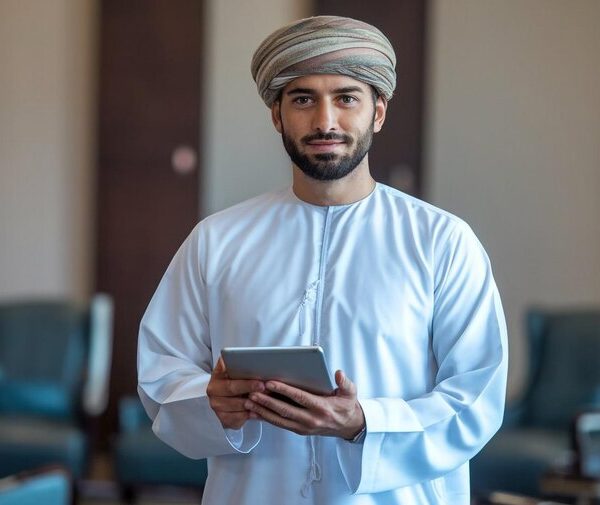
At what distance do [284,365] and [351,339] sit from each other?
221mm

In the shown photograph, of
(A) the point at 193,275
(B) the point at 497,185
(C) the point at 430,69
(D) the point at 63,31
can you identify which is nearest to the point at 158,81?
(D) the point at 63,31

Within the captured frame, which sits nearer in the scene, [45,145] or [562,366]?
[562,366]

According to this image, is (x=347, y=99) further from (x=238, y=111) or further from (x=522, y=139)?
(x=238, y=111)

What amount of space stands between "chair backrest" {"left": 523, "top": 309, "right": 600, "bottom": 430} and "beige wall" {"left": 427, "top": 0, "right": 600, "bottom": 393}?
66 cm

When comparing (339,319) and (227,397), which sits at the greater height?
(339,319)

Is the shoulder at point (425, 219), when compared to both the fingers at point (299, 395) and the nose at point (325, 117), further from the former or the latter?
the fingers at point (299, 395)

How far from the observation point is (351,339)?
6.26 ft

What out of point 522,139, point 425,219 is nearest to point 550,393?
point 522,139

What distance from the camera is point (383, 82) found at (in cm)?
198

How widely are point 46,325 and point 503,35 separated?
257 cm

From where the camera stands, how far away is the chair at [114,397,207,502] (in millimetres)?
4836

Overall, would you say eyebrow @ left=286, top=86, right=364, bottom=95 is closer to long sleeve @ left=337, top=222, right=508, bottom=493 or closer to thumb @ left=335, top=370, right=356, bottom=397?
long sleeve @ left=337, top=222, right=508, bottom=493

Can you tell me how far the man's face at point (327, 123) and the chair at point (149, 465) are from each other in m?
2.98

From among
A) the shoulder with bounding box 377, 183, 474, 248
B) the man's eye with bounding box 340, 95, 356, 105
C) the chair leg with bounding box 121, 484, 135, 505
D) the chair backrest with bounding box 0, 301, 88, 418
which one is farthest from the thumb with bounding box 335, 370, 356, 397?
the chair backrest with bounding box 0, 301, 88, 418
